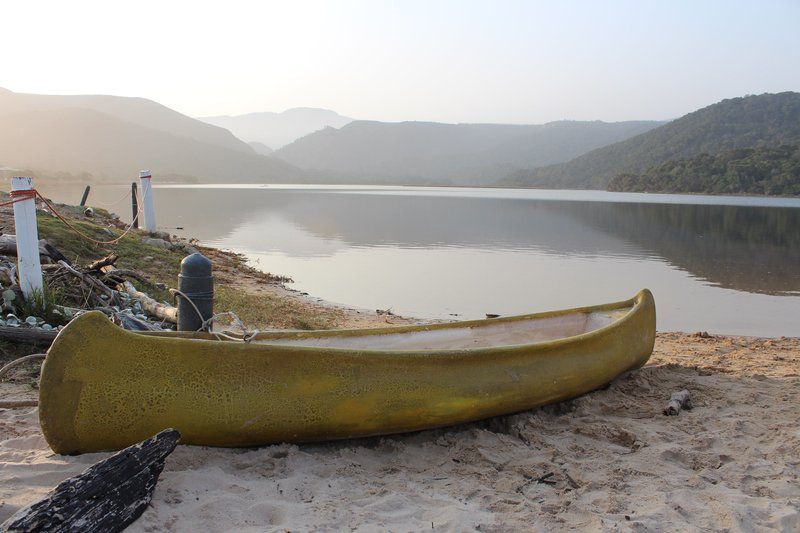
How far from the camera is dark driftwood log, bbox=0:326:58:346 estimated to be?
15.3 feet

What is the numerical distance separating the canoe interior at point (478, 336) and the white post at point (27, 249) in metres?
2.40

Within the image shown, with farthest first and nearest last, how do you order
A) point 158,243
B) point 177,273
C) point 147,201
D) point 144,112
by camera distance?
1. point 144,112
2. point 147,201
3. point 158,243
4. point 177,273

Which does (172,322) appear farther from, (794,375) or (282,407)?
(794,375)

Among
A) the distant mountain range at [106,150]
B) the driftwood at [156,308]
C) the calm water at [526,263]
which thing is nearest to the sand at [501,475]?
the driftwood at [156,308]

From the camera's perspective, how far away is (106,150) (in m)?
110

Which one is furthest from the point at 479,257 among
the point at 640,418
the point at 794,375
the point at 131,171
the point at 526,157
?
the point at 526,157

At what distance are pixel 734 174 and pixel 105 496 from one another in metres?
75.6

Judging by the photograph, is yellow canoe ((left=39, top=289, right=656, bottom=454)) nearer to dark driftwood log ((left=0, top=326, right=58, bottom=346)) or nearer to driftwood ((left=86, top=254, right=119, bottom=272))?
dark driftwood log ((left=0, top=326, right=58, bottom=346))

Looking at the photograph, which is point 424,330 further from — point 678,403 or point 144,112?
point 144,112

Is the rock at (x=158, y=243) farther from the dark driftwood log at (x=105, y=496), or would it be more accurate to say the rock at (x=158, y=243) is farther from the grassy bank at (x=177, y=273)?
the dark driftwood log at (x=105, y=496)

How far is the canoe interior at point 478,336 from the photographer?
14.8ft

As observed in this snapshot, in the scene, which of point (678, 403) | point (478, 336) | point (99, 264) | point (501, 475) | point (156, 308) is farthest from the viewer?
point (99, 264)

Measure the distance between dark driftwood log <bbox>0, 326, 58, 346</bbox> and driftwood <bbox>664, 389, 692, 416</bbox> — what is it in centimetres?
495

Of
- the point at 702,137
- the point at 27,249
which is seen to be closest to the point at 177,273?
the point at 27,249
